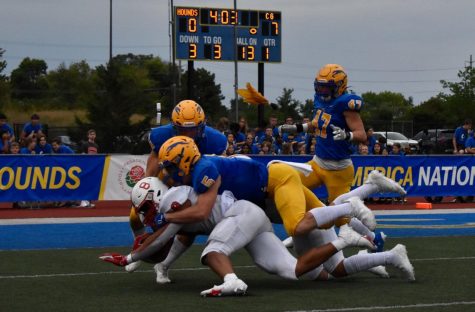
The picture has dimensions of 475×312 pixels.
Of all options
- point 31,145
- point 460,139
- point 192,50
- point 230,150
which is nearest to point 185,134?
point 230,150

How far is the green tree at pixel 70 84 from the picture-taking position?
7612 centimetres

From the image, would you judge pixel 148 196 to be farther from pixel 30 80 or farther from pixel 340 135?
pixel 30 80

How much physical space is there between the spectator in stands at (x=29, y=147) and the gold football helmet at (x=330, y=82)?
10.2 meters

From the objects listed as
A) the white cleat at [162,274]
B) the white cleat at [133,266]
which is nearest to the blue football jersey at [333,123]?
the white cleat at [162,274]

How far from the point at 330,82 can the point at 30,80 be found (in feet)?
279

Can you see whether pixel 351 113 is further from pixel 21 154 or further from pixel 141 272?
pixel 21 154

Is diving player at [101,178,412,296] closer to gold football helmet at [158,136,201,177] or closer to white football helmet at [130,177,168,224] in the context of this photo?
white football helmet at [130,177,168,224]

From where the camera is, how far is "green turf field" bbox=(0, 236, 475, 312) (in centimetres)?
687

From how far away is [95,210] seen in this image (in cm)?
1811

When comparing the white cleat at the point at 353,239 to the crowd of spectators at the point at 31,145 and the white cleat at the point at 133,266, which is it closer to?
the white cleat at the point at 133,266

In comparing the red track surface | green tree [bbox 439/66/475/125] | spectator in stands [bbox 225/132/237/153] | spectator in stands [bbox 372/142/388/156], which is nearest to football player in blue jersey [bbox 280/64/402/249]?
the red track surface

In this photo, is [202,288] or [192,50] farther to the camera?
[192,50]

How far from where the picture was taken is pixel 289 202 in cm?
769

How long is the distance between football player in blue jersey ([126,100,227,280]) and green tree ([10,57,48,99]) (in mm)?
71336
